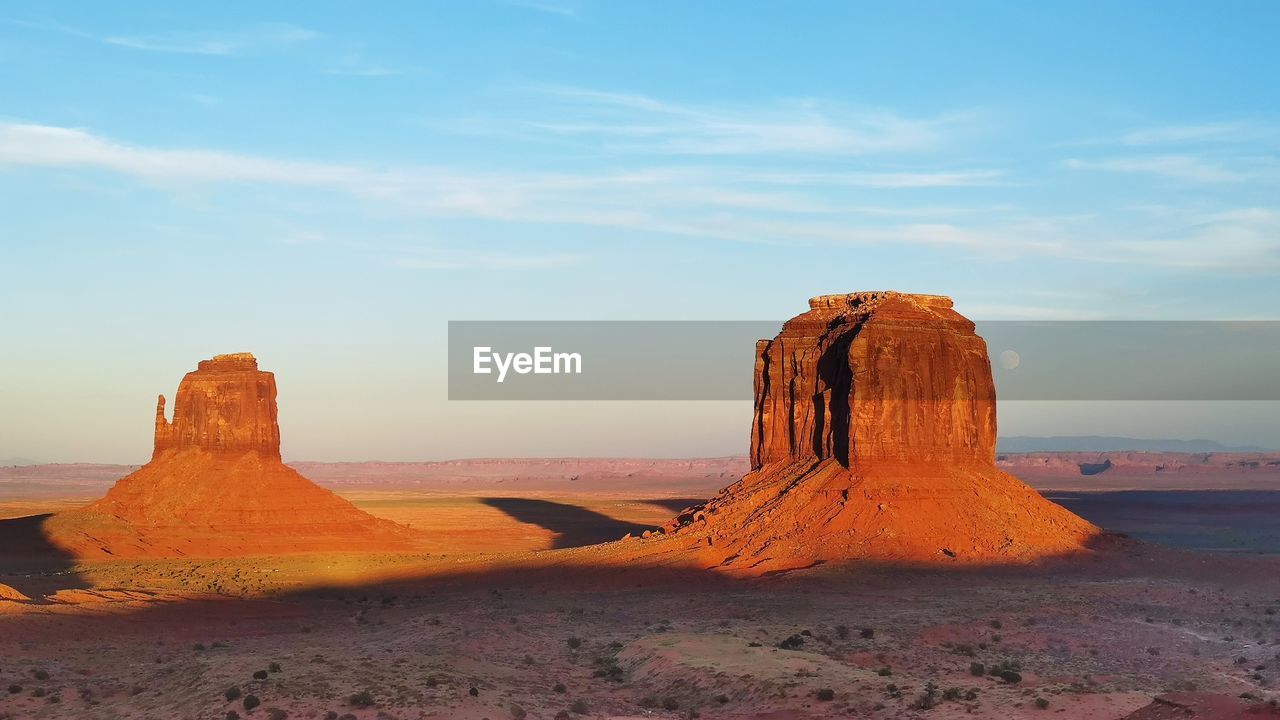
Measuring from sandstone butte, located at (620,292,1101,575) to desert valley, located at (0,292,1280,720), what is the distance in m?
0.11

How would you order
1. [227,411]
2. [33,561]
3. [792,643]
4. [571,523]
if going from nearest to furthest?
[792,643] < [33,561] < [227,411] < [571,523]

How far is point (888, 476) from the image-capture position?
4688 cm

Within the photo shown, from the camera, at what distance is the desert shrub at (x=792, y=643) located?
102 feet

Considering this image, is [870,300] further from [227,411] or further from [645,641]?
[227,411]

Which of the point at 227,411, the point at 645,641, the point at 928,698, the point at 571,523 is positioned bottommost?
the point at 571,523

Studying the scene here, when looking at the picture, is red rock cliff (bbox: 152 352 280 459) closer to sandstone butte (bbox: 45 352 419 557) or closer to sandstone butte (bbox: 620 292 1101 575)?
sandstone butte (bbox: 45 352 419 557)

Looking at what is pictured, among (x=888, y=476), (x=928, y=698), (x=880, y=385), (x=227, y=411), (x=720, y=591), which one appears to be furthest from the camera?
(x=227, y=411)

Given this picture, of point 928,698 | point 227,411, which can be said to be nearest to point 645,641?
point 928,698

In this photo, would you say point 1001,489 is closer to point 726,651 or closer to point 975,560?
point 975,560

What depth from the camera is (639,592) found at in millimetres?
42125

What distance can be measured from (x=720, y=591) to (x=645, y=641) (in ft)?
33.0

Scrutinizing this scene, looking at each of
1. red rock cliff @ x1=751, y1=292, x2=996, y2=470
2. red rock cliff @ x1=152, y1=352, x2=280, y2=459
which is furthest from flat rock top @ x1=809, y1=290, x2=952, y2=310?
red rock cliff @ x1=152, y1=352, x2=280, y2=459

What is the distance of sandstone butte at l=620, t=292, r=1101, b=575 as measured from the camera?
45.1m

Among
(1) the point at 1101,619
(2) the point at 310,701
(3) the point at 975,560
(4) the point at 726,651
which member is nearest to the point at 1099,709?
(4) the point at 726,651
